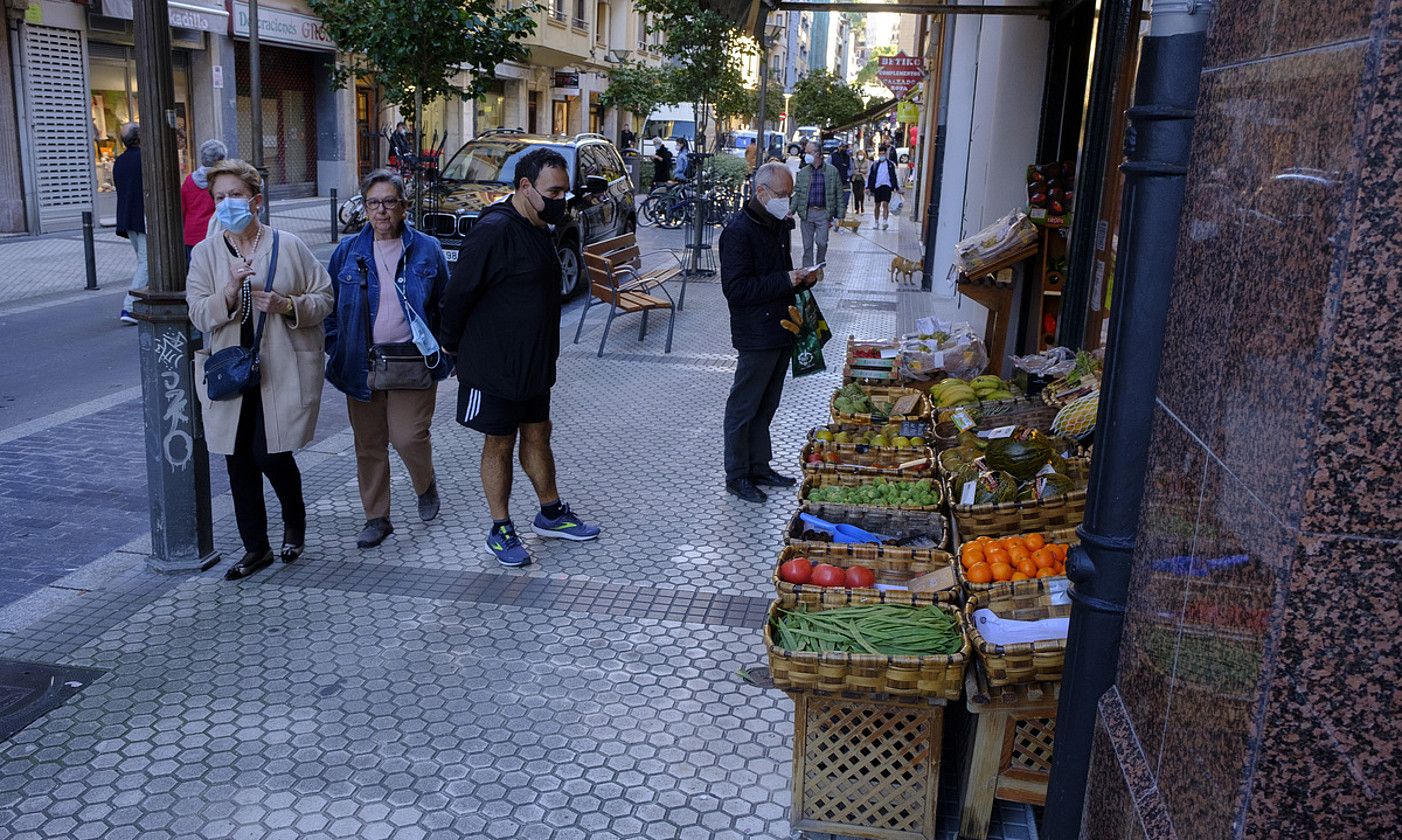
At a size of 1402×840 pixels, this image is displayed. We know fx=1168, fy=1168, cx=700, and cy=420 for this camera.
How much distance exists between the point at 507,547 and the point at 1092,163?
439 cm

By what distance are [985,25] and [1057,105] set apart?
3.44 m

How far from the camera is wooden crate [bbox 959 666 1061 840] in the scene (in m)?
3.43

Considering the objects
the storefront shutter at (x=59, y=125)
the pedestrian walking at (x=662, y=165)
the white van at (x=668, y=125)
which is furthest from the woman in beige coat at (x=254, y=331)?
the white van at (x=668, y=125)

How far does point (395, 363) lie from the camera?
567 cm

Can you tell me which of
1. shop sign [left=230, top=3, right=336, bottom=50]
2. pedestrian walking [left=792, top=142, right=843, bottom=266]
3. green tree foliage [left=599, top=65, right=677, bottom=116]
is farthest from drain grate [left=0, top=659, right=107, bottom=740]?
green tree foliage [left=599, top=65, right=677, bottom=116]

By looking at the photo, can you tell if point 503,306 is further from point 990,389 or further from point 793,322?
point 990,389

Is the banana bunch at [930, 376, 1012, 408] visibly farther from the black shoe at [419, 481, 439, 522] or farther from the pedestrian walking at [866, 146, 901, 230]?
the pedestrian walking at [866, 146, 901, 230]

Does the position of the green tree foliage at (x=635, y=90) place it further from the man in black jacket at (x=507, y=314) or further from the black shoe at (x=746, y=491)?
the man in black jacket at (x=507, y=314)

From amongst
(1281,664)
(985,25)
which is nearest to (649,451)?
(1281,664)

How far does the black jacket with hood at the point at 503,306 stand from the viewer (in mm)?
5242

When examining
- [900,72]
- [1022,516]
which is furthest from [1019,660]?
[900,72]

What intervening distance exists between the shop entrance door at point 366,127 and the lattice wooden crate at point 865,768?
2786 cm

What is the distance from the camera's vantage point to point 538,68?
135 feet

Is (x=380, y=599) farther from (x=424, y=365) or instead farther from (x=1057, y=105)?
(x=1057, y=105)
